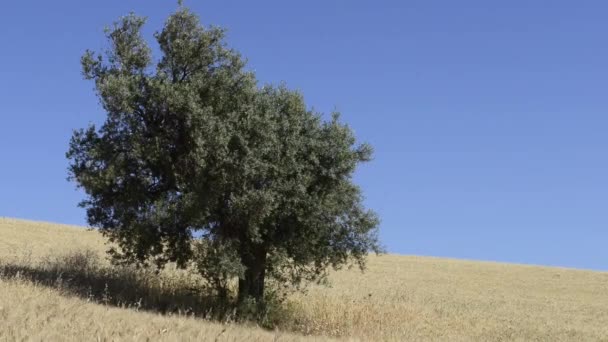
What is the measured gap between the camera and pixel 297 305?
95.7 ft

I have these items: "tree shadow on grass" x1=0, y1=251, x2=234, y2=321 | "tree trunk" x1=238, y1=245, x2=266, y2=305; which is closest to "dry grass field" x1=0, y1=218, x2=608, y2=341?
"tree shadow on grass" x1=0, y1=251, x2=234, y2=321

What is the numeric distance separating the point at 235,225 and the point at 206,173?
8.05 feet

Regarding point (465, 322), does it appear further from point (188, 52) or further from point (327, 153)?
point (188, 52)

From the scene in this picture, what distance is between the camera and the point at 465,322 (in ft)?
111

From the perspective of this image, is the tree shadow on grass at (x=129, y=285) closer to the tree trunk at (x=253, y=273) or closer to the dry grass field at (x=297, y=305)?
the dry grass field at (x=297, y=305)

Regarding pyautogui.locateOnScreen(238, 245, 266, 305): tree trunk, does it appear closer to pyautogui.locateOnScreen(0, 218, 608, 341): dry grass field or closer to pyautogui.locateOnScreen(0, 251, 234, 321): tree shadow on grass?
pyautogui.locateOnScreen(0, 251, 234, 321): tree shadow on grass

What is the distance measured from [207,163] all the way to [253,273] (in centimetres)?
537

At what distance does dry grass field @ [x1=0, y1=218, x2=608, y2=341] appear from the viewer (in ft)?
38.2

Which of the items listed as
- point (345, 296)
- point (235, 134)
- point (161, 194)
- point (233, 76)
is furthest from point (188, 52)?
point (345, 296)

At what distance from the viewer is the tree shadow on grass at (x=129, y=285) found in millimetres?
24484

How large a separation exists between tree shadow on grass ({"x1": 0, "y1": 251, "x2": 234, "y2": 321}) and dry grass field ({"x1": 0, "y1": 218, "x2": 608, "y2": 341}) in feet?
0.18

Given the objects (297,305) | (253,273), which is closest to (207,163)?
(253,273)

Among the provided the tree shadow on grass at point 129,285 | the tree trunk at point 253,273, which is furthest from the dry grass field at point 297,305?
the tree trunk at point 253,273

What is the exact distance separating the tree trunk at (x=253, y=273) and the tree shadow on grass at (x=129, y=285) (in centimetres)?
92
